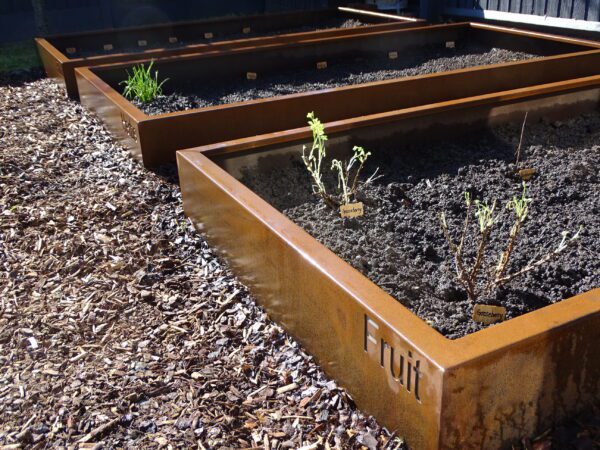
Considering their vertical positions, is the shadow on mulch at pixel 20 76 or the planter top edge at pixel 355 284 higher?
the planter top edge at pixel 355 284

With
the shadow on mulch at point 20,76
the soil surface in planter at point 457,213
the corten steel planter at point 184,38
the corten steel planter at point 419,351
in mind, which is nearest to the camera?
the corten steel planter at point 419,351

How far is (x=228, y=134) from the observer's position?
15.0ft

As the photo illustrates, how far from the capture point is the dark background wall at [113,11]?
10.2m

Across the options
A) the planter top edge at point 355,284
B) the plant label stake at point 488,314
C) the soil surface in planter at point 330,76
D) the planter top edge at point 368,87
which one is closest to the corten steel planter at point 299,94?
the planter top edge at point 368,87

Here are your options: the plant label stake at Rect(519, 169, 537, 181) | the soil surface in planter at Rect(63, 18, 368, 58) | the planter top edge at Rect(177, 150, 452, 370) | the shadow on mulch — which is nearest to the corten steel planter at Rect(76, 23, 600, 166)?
the planter top edge at Rect(177, 150, 452, 370)

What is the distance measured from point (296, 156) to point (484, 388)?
2134mm

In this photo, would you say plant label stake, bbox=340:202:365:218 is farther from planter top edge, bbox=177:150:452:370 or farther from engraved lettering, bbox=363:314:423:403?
engraved lettering, bbox=363:314:423:403

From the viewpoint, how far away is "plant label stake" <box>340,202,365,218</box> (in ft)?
10.4

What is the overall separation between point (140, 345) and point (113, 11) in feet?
30.5

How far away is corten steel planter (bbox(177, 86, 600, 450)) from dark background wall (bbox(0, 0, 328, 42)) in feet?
28.4

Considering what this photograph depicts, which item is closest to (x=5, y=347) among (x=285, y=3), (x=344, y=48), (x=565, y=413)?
(x=565, y=413)

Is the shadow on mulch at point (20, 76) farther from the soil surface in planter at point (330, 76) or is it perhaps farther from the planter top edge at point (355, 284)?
the planter top edge at point (355, 284)

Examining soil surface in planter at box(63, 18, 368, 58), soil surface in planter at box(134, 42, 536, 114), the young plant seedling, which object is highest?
the young plant seedling

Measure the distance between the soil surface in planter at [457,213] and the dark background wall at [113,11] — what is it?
7.72 m
